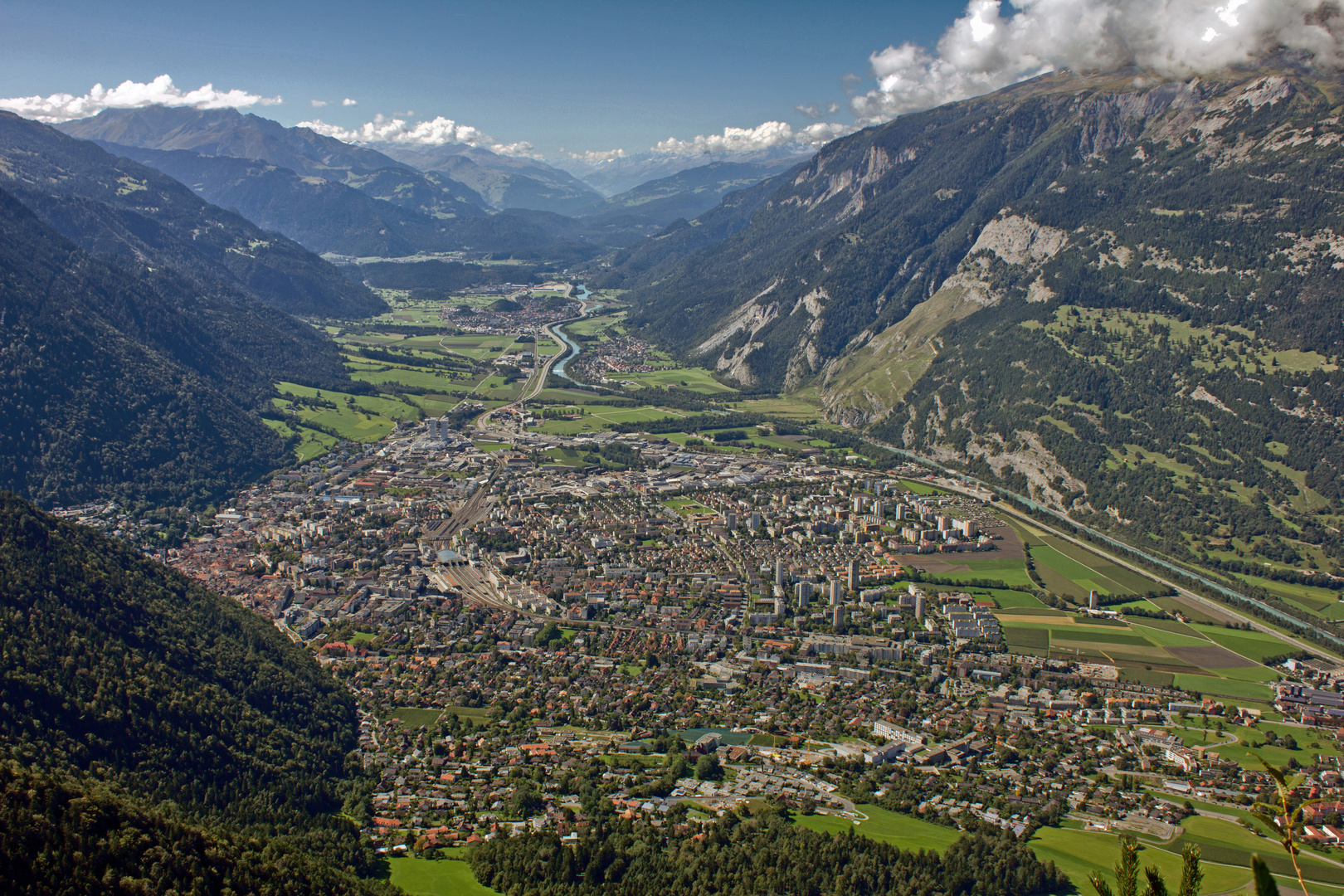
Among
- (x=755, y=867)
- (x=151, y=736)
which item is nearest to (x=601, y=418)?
(x=151, y=736)

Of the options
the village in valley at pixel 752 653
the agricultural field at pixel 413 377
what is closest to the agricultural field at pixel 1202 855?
the village in valley at pixel 752 653

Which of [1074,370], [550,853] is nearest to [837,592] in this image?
[550,853]

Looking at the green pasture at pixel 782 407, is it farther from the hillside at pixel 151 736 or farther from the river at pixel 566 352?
the hillside at pixel 151 736

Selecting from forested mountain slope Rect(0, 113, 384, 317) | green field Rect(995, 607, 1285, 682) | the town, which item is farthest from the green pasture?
forested mountain slope Rect(0, 113, 384, 317)

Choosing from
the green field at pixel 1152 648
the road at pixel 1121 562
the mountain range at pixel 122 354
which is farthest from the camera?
the mountain range at pixel 122 354

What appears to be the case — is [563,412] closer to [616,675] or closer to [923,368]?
[923,368]
